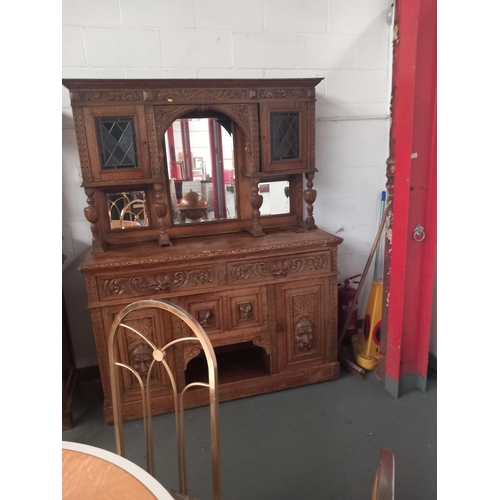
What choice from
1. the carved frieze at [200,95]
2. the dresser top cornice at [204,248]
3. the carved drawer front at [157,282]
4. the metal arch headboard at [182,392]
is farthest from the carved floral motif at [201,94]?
the metal arch headboard at [182,392]

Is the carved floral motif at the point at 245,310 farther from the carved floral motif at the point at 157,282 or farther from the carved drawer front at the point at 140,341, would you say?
the carved drawer front at the point at 140,341

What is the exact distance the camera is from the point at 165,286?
2.02m

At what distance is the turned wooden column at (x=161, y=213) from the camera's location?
2176 millimetres

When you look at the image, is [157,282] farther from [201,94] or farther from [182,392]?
[201,94]

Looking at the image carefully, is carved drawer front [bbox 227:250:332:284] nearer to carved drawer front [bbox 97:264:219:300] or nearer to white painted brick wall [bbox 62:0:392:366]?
carved drawer front [bbox 97:264:219:300]

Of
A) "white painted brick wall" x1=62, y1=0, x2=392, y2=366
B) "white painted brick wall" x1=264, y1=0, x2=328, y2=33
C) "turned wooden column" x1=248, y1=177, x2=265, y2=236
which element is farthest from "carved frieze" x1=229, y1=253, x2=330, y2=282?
"white painted brick wall" x1=264, y1=0, x2=328, y2=33

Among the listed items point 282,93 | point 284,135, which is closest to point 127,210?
point 284,135

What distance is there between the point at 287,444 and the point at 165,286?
103 cm

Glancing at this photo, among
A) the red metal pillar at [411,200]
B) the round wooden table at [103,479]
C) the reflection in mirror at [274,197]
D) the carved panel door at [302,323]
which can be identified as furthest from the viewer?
the reflection in mirror at [274,197]

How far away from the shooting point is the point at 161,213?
2186 mm

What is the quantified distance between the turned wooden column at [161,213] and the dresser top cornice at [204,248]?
50mm

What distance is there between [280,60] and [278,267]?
4.32 ft

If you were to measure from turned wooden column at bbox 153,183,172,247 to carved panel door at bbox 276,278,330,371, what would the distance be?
2.37ft
